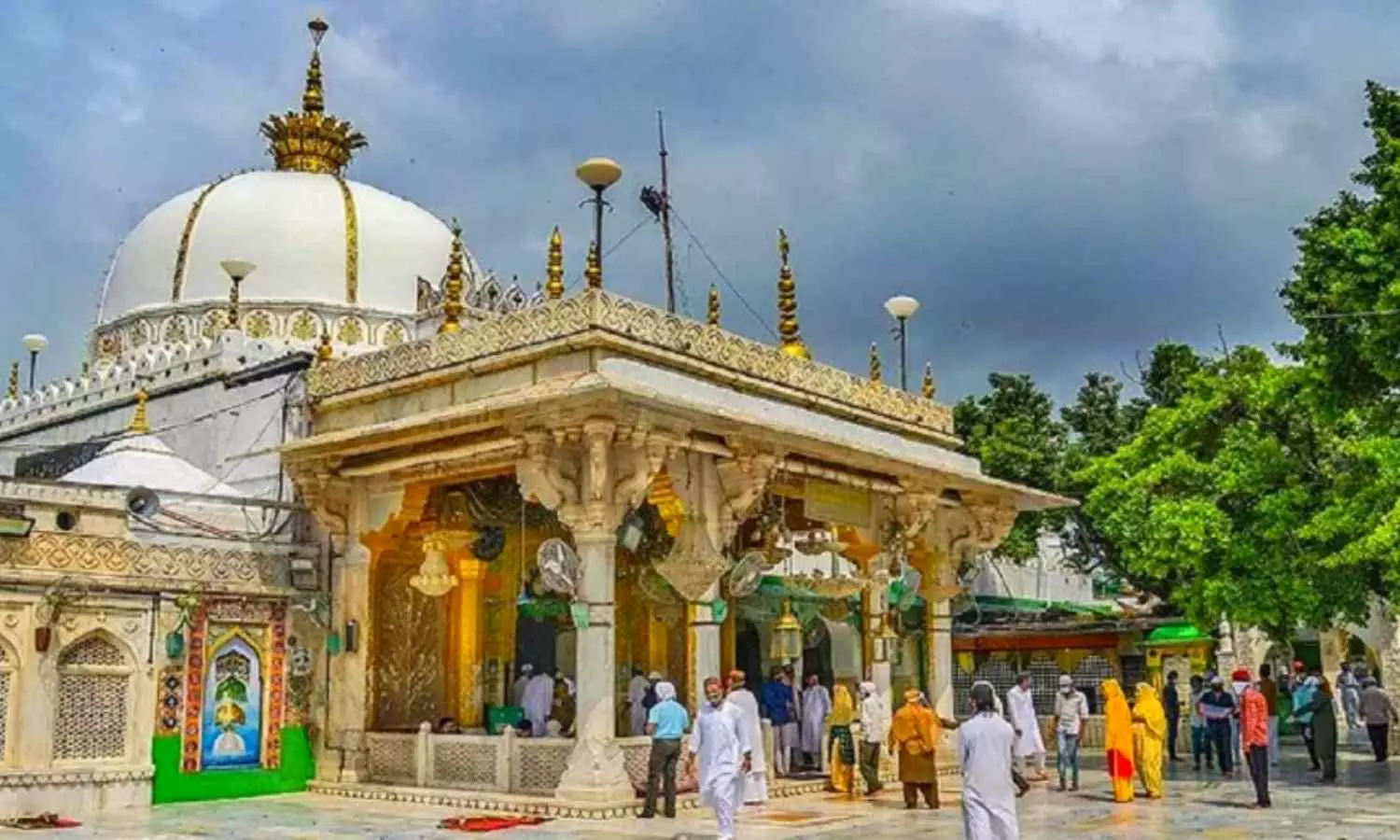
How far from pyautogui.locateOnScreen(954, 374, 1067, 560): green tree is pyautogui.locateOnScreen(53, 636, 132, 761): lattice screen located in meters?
15.9

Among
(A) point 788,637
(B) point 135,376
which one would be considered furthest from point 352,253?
(A) point 788,637

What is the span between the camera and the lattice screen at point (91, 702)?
13477mm

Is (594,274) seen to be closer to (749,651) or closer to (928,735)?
(928,735)

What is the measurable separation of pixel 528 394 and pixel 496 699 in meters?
6.02

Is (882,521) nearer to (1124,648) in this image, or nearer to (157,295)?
(1124,648)

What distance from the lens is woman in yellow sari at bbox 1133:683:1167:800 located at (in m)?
14.3

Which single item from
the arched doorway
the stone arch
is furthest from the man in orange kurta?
the arched doorway

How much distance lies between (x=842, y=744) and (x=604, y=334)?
513 cm

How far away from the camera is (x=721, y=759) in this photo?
10562mm

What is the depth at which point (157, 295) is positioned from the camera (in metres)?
24.1

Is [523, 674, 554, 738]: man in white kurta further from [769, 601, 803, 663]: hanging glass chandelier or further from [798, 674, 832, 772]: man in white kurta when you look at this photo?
[798, 674, 832, 772]: man in white kurta

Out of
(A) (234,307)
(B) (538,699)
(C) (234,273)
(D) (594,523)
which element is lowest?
(B) (538,699)

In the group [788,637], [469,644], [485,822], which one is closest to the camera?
[485,822]

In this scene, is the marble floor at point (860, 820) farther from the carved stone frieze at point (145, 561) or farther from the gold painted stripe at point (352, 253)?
the gold painted stripe at point (352, 253)
